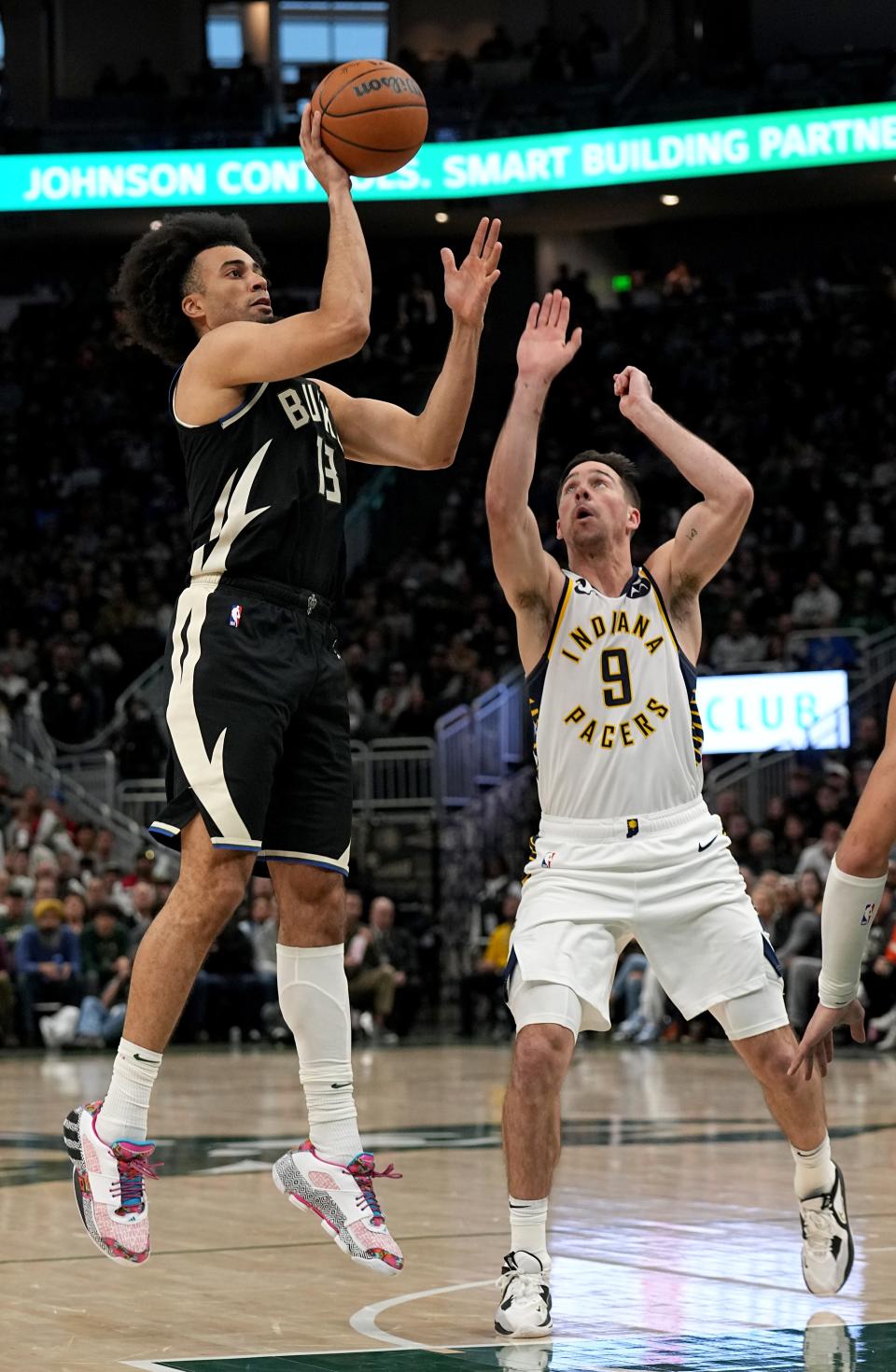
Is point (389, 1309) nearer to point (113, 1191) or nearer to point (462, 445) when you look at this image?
point (113, 1191)

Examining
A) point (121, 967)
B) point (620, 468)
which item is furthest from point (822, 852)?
point (620, 468)

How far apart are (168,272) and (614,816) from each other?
1956 millimetres

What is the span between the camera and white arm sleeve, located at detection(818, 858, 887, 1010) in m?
4.30

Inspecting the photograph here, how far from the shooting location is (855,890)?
430 cm

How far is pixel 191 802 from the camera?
5.09 metres

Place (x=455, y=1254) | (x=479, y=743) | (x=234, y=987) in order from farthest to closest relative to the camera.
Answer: (x=479, y=743) < (x=234, y=987) < (x=455, y=1254)

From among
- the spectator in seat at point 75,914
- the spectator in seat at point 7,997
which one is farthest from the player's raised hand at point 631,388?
the spectator in seat at point 75,914

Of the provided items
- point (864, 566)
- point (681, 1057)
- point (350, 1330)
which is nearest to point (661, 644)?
point (350, 1330)

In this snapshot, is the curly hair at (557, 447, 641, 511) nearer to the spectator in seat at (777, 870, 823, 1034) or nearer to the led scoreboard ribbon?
the spectator in seat at (777, 870, 823, 1034)

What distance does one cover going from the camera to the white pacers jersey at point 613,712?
5672 millimetres

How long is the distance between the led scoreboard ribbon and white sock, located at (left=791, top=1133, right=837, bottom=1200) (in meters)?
22.4

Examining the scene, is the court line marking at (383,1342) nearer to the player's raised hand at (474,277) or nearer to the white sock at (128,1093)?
the white sock at (128,1093)

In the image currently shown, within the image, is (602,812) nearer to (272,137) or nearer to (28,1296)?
(28,1296)

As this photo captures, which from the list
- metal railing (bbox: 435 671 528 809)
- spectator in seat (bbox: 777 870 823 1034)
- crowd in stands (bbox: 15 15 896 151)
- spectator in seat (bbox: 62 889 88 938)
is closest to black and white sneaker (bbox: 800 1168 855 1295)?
spectator in seat (bbox: 777 870 823 1034)
